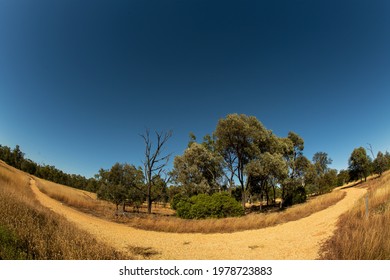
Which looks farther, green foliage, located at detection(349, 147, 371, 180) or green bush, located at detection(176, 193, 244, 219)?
green foliage, located at detection(349, 147, 371, 180)

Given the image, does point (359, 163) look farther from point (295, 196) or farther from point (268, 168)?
point (268, 168)

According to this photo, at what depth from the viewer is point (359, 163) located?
4581 cm

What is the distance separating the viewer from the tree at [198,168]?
22.3 m

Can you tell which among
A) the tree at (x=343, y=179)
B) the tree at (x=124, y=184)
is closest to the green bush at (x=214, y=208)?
the tree at (x=124, y=184)

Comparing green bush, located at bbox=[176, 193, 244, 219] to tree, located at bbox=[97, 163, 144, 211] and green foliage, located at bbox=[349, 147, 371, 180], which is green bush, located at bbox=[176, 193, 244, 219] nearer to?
tree, located at bbox=[97, 163, 144, 211]

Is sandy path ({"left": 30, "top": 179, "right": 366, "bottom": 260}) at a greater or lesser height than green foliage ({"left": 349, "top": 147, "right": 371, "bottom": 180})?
lesser

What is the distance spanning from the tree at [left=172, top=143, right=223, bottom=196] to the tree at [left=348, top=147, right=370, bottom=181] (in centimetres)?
4084

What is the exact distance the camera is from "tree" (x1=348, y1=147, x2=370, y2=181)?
45062 mm

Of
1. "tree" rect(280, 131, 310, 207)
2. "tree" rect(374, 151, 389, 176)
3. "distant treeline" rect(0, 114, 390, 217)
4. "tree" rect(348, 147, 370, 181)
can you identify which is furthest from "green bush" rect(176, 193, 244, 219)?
"tree" rect(348, 147, 370, 181)

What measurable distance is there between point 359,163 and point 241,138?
41.4 meters

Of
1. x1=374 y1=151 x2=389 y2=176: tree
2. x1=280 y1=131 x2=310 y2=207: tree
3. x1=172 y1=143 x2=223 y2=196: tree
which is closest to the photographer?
x1=172 y1=143 x2=223 y2=196: tree

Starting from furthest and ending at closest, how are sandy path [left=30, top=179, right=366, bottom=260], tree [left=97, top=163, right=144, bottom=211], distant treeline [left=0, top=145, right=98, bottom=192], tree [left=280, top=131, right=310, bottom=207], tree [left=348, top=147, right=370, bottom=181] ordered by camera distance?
distant treeline [left=0, top=145, right=98, bottom=192], tree [left=348, top=147, right=370, bottom=181], tree [left=280, top=131, right=310, bottom=207], tree [left=97, top=163, right=144, bottom=211], sandy path [left=30, top=179, right=366, bottom=260]

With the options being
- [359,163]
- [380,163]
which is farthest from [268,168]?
[359,163]
